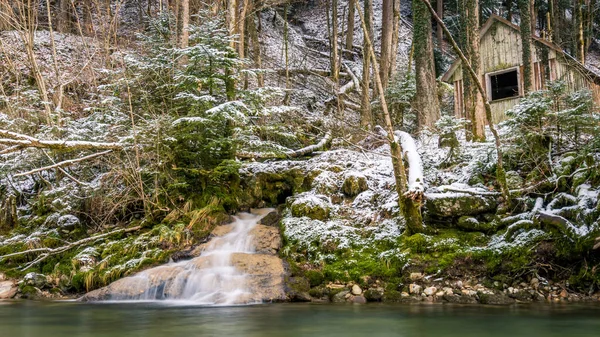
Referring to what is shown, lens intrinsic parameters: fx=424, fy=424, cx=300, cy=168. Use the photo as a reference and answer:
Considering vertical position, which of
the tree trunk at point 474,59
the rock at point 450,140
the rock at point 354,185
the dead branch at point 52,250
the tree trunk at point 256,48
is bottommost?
the dead branch at point 52,250

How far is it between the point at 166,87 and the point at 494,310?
8.64m

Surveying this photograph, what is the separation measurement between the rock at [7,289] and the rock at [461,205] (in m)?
8.25

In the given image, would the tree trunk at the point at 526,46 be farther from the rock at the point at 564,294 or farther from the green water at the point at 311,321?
the green water at the point at 311,321

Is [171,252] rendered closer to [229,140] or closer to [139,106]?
[229,140]

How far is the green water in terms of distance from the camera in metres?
4.67

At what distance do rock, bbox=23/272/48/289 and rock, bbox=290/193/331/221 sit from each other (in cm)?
522

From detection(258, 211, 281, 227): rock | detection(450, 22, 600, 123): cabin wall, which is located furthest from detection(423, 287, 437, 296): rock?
detection(450, 22, 600, 123): cabin wall

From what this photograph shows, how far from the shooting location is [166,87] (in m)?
10.6

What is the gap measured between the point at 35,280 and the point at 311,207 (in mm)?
5726

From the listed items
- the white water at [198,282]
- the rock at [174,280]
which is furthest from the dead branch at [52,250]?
the white water at [198,282]

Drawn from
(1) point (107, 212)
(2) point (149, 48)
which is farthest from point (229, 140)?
(2) point (149, 48)

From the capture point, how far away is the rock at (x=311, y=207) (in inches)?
344

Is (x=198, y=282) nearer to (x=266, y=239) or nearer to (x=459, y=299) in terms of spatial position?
(x=266, y=239)

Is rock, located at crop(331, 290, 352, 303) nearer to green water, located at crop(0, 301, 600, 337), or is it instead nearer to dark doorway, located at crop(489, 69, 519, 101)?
green water, located at crop(0, 301, 600, 337)
